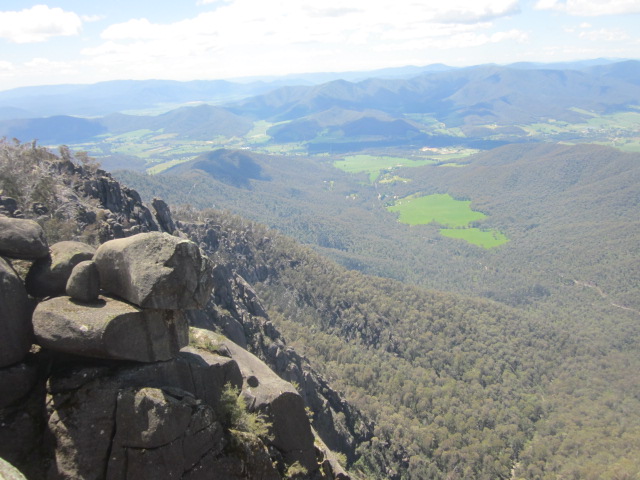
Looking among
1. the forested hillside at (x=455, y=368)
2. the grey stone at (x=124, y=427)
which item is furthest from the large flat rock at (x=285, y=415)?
the forested hillside at (x=455, y=368)

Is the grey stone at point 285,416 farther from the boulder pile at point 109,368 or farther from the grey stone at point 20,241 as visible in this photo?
the grey stone at point 20,241

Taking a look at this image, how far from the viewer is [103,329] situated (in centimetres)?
1680

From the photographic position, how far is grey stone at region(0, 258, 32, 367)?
16672mm

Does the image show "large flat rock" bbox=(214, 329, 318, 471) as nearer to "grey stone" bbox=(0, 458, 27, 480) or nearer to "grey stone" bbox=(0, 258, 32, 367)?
"grey stone" bbox=(0, 258, 32, 367)

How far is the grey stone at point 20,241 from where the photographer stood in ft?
61.7

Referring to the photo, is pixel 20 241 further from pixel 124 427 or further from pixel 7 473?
pixel 7 473

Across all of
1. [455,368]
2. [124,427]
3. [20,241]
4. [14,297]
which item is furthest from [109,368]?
[455,368]

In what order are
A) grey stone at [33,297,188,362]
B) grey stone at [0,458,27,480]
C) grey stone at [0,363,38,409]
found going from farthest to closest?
grey stone at [33,297,188,362] < grey stone at [0,363,38,409] < grey stone at [0,458,27,480]

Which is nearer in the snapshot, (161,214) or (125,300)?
(125,300)

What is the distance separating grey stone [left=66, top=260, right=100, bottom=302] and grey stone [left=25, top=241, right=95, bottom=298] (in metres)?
1.07

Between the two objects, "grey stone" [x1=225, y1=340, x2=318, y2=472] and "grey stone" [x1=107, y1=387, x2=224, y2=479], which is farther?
"grey stone" [x1=225, y1=340, x2=318, y2=472]

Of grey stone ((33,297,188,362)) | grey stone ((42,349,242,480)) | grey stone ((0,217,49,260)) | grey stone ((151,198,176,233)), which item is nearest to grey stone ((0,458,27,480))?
grey stone ((42,349,242,480))

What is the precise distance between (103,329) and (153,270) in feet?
9.49

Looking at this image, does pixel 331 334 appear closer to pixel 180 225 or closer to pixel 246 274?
pixel 246 274
